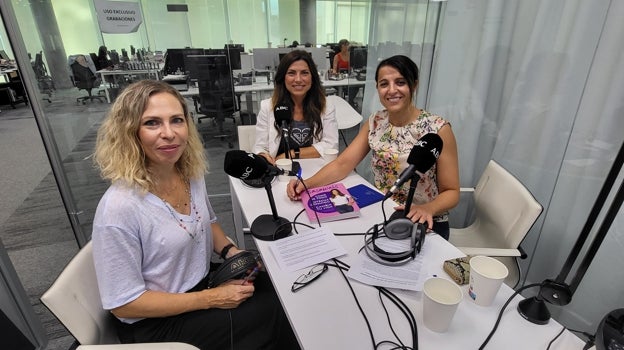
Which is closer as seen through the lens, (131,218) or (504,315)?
(504,315)

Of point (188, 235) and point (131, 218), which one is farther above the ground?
point (131, 218)

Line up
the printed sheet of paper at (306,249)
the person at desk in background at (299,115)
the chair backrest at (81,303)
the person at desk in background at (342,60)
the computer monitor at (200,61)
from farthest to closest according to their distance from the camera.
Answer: the person at desk in background at (342,60) < the computer monitor at (200,61) < the person at desk in background at (299,115) < the printed sheet of paper at (306,249) < the chair backrest at (81,303)

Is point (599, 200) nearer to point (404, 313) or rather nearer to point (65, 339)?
point (404, 313)

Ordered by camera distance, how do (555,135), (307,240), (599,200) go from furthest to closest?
(555,135)
(307,240)
(599,200)

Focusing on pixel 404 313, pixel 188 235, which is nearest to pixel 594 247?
pixel 404 313

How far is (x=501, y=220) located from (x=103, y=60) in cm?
336

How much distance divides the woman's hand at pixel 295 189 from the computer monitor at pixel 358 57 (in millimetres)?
2481

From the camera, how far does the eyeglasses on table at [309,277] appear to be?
1.02 m

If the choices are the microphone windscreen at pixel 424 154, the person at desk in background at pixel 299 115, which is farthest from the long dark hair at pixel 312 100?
the microphone windscreen at pixel 424 154

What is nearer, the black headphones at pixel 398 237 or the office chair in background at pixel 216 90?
the black headphones at pixel 398 237

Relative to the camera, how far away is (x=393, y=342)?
0.83 metres

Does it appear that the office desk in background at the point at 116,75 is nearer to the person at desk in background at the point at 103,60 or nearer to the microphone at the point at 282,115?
the person at desk in background at the point at 103,60

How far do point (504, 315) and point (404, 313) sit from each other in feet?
0.92

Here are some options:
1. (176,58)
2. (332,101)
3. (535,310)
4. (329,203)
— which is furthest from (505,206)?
(176,58)
